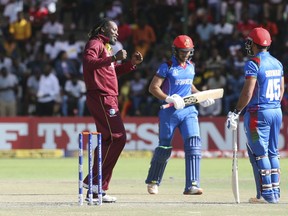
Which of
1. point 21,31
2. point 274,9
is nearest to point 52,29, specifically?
point 21,31

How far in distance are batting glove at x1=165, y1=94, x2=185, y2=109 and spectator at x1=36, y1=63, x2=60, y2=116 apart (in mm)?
12618

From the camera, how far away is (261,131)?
1265 centimetres

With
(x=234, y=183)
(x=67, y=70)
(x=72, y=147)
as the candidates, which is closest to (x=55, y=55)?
(x=67, y=70)

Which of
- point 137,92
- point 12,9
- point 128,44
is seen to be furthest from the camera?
point 12,9

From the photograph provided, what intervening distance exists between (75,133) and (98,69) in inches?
493

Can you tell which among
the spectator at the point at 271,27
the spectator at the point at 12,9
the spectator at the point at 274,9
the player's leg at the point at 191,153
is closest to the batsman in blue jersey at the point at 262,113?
the player's leg at the point at 191,153

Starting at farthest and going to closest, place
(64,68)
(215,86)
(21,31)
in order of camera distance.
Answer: (21,31), (64,68), (215,86)

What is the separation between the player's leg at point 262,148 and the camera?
41.4 feet

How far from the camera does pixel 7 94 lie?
87.6 feet

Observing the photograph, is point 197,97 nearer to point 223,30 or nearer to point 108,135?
point 108,135

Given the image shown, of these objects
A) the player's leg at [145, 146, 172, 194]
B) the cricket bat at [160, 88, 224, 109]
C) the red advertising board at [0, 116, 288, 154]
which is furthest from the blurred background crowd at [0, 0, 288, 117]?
Result: the player's leg at [145, 146, 172, 194]

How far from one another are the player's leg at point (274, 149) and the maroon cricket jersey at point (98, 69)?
1888mm

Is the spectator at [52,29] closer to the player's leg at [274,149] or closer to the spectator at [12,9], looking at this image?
the spectator at [12,9]

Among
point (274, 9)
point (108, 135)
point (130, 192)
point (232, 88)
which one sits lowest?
point (130, 192)
